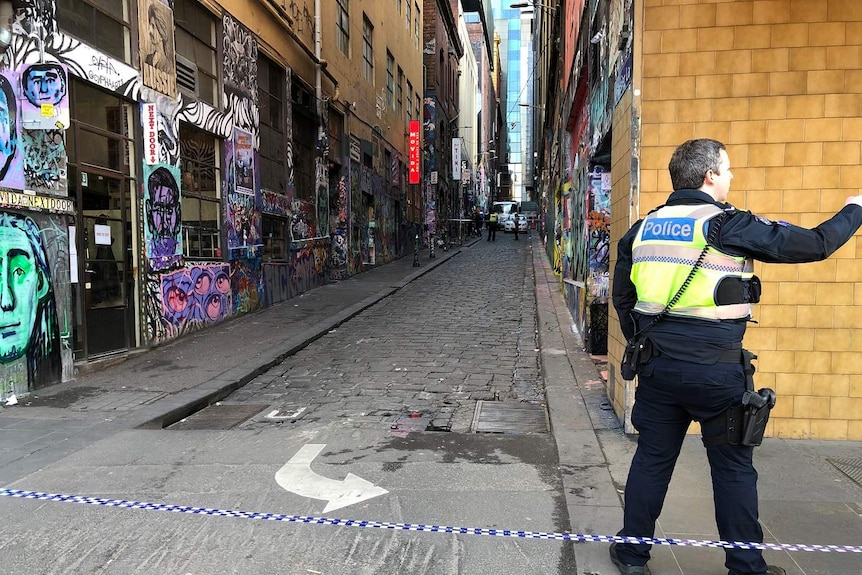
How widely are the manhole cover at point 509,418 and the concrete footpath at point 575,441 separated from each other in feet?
0.50

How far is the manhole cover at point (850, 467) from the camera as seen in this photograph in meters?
3.83

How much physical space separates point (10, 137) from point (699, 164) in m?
6.35

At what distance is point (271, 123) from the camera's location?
12.4m

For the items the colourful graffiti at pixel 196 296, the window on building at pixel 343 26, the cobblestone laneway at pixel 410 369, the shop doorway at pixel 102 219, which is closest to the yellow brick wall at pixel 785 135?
the cobblestone laneway at pixel 410 369

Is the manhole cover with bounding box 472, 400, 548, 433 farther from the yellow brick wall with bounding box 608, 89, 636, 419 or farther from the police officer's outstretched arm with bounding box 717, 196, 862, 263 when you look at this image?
the police officer's outstretched arm with bounding box 717, 196, 862, 263

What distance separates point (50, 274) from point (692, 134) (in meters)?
6.41

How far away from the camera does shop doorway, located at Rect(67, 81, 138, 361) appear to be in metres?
7.15

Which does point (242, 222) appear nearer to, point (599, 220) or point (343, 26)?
point (599, 220)

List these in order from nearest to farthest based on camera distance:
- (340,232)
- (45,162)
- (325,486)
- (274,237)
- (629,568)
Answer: (629,568) → (325,486) → (45,162) → (274,237) → (340,232)

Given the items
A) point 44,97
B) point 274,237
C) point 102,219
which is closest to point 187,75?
point 102,219

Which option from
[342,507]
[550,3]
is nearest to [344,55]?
[550,3]

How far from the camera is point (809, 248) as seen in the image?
2.37 metres

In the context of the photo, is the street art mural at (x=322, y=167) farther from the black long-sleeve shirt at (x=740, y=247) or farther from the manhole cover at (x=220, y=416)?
the black long-sleeve shirt at (x=740, y=247)

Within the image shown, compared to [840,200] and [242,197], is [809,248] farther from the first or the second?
[242,197]
